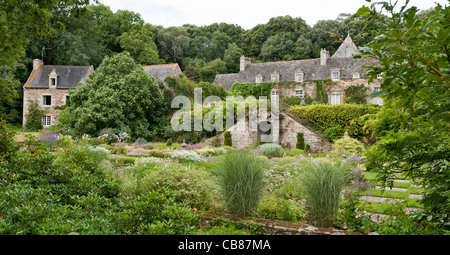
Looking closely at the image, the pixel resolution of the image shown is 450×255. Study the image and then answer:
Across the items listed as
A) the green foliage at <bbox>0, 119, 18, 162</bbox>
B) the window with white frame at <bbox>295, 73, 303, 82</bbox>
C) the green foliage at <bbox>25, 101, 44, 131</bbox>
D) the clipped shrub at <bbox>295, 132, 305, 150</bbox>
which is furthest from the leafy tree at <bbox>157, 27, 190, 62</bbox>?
the green foliage at <bbox>0, 119, 18, 162</bbox>

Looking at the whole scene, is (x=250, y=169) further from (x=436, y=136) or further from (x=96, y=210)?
(x=436, y=136)

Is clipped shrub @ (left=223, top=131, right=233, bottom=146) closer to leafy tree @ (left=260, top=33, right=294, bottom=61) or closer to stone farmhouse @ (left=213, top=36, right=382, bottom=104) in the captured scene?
stone farmhouse @ (left=213, top=36, right=382, bottom=104)

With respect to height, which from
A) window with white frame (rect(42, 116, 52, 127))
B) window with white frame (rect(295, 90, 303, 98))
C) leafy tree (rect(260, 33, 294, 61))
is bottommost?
window with white frame (rect(42, 116, 52, 127))

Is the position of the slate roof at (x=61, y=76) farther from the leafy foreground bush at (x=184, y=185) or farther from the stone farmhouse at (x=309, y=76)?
the leafy foreground bush at (x=184, y=185)

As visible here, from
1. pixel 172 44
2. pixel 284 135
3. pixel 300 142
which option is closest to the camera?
pixel 300 142

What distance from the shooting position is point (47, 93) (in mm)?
28344

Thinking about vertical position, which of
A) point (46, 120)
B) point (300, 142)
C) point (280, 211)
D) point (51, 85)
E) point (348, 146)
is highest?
point (51, 85)

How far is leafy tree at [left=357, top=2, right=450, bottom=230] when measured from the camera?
74.2 inches

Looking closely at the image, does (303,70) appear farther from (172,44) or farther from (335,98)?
(172,44)

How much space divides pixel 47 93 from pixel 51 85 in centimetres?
80

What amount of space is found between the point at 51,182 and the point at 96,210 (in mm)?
1233

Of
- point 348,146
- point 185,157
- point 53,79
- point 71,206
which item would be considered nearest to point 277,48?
point 53,79

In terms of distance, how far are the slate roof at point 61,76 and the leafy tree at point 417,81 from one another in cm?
2944

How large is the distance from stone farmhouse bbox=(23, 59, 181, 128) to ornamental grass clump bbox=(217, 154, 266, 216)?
23681mm
